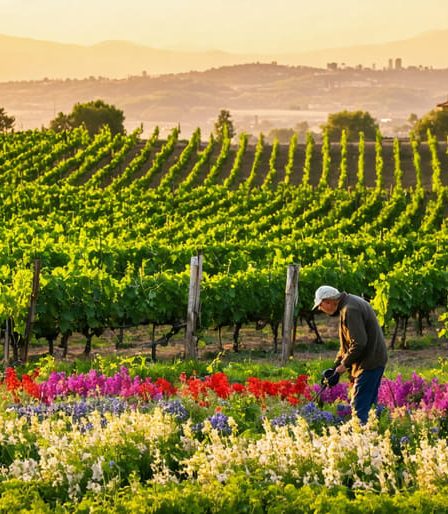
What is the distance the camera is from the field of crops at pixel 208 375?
979cm

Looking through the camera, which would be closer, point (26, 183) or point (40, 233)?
point (40, 233)

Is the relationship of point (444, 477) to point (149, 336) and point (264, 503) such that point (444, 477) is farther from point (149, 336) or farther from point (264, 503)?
point (149, 336)

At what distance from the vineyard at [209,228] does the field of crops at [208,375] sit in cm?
7

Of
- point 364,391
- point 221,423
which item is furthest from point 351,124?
point 221,423

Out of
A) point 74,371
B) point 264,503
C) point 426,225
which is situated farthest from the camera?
point 426,225

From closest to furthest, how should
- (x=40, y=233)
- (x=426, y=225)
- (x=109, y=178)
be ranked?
(x=40, y=233) → (x=426, y=225) → (x=109, y=178)

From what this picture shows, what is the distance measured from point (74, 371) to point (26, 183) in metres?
35.9

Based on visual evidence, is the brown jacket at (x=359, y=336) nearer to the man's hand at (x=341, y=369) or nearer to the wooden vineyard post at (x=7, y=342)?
the man's hand at (x=341, y=369)

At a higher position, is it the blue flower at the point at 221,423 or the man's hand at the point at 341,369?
the man's hand at the point at 341,369

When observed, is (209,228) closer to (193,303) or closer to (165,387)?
(193,303)

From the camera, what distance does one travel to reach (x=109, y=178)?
56875mm

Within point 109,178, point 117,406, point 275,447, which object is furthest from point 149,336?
point 109,178

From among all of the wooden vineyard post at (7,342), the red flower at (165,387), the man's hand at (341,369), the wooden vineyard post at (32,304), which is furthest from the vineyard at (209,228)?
the man's hand at (341,369)

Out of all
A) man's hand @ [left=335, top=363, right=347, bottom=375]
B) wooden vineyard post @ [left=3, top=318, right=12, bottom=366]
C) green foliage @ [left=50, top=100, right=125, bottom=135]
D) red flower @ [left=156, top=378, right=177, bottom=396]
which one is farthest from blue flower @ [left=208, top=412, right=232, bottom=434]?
green foliage @ [left=50, top=100, right=125, bottom=135]
